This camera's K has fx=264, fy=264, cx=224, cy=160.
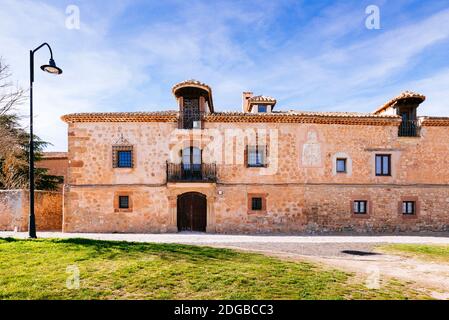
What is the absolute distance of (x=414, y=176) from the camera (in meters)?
15.8

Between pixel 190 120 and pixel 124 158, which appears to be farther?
pixel 190 120

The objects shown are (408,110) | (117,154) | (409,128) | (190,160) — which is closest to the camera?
(117,154)

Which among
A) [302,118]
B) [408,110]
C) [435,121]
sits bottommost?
[435,121]

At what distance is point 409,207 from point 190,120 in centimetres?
1408

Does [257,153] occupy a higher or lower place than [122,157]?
higher

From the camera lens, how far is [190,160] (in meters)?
15.6

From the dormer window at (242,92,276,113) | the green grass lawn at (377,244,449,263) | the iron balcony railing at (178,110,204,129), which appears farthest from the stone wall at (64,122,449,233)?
the green grass lawn at (377,244,449,263)

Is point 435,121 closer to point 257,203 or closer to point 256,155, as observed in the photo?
point 256,155

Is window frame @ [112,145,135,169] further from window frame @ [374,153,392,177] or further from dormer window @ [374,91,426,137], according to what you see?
dormer window @ [374,91,426,137]

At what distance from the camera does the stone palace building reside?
49.5ft

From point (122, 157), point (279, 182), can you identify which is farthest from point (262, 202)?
point (122, 157)

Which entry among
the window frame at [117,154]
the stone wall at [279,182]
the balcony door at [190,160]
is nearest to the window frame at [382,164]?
the stone wall at [279,182]

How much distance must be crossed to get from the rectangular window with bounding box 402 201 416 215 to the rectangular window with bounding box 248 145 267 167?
8.83m
